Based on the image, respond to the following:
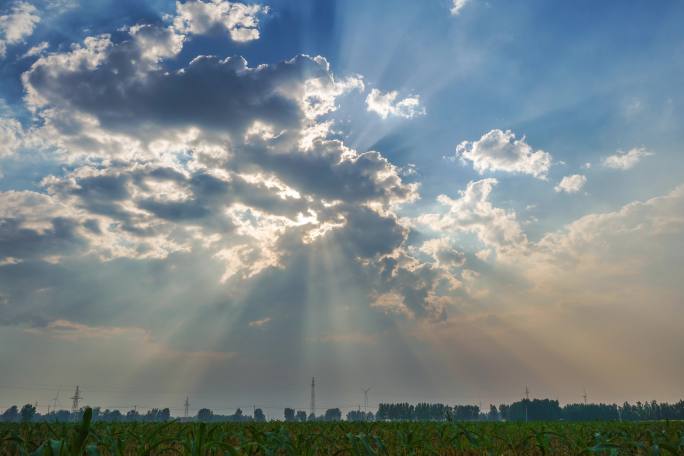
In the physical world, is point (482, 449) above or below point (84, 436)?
below

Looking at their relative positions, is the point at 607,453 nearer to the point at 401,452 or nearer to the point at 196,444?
the point at 401,452

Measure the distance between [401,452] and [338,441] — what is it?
323 centimetres

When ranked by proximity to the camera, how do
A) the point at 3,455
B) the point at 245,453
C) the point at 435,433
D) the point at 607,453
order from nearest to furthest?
the point at 245,453 < the point at 3,455 < the point at 607,453 < the point at 435,433

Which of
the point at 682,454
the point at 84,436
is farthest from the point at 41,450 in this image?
the point at 682,454

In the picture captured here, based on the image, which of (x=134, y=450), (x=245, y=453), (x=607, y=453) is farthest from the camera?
(x=607, y=453)

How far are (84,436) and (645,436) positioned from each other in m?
22.2

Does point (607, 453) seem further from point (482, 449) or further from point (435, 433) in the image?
point (435, 433)

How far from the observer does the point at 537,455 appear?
13102 millimetres

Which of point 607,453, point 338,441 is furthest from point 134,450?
point 607,453

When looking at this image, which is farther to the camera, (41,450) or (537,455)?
(537,455)

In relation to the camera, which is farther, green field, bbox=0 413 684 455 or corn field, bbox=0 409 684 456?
green field, bbox=0 413 684 455

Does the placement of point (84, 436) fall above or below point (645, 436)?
above

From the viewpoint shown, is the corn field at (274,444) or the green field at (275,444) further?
the green field at (275,444)

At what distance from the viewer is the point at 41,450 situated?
703 cm
